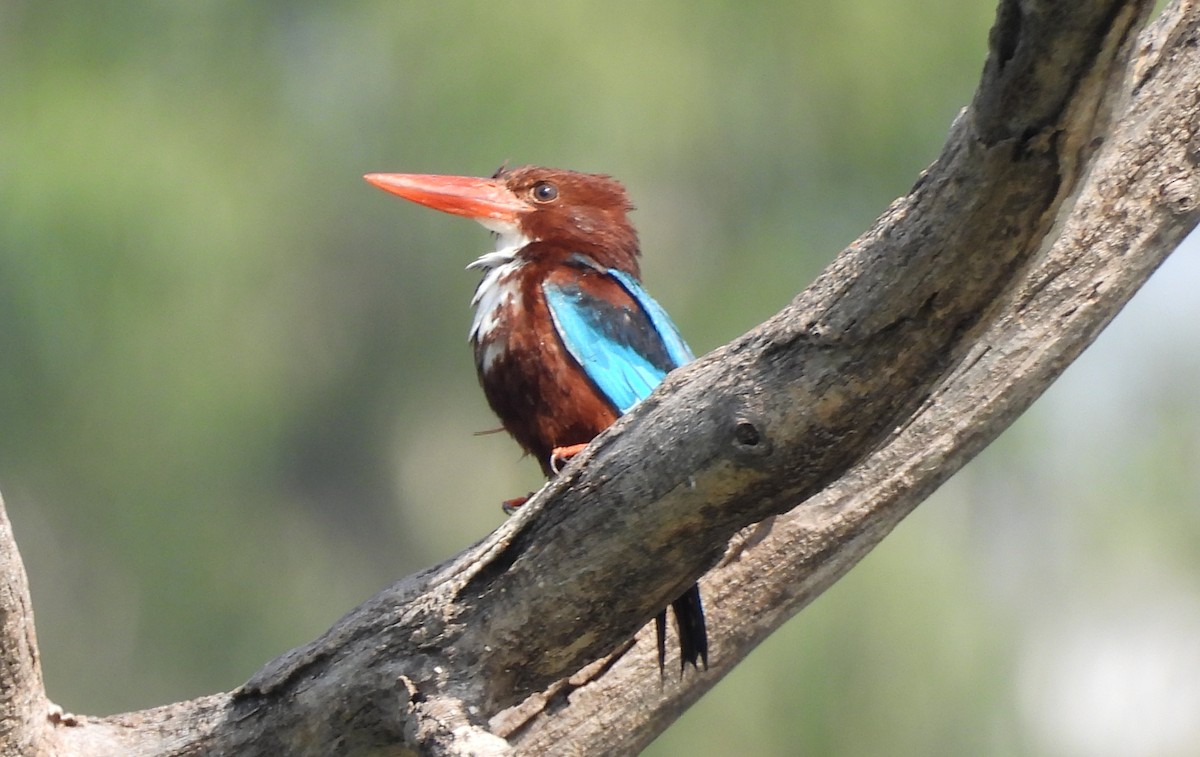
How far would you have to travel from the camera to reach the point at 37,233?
6.39 metres

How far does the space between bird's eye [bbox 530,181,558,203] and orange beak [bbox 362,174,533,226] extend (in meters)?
0.04

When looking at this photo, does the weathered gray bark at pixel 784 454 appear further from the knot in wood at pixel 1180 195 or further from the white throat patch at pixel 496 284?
the white throat patch at pixel 496 284

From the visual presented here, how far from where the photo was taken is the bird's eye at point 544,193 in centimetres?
360

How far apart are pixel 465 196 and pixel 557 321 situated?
0.69 m

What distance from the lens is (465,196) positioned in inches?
142

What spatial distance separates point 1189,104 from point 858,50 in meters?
4.00

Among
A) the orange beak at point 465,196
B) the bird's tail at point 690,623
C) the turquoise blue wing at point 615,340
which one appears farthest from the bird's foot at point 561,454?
the orange beak at point 465,196

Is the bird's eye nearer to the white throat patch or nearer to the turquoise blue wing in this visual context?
the white throat patch

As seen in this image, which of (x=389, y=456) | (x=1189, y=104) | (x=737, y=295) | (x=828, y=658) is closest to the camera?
(x=1189, y=104)

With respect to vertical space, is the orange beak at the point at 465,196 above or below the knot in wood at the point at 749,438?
above

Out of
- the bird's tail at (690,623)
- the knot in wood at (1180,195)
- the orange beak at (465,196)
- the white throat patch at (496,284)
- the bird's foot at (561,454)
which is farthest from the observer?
the orange beak at (465,196)

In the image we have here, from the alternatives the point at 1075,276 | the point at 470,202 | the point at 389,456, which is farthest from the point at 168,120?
the point at 1075,276

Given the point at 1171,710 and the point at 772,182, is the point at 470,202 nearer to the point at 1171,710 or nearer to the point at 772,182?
the point at 772,182

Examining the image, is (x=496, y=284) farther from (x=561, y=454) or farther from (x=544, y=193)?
(x=561, y=454)
